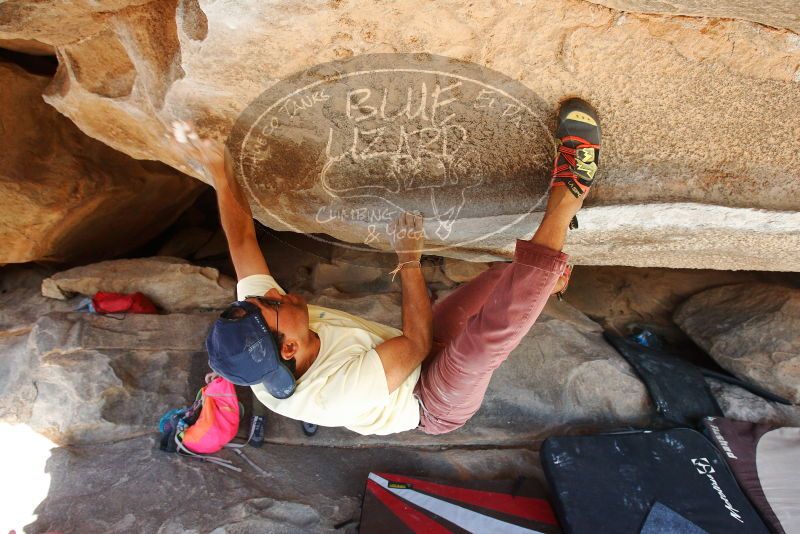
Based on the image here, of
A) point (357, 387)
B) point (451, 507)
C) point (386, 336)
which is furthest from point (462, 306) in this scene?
point (451, 507)

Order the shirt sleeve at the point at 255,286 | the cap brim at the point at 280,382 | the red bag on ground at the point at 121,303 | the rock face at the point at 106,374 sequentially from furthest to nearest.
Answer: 1. the red bag on ground at the point at 121,303
2. the rock face at the point at 106,374
3. the shirt sleeve at the point at 255,286
4. the cap brim at the point at 280,382

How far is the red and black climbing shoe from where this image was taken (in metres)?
1.44

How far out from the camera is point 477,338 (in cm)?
144

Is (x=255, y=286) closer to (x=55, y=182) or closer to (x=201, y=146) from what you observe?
(x=201, y=146)

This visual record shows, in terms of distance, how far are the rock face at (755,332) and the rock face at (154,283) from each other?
2663 mm

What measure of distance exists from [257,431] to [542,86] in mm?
1994

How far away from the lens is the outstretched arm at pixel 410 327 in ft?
4.91

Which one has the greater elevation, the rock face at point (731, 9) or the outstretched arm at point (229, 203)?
the rock face at point (731, 9)

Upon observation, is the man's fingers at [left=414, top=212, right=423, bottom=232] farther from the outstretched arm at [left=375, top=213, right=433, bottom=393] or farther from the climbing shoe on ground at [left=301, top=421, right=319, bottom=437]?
the climbing shoe on ground at [left=301, top=421, right=319, bottom=437]

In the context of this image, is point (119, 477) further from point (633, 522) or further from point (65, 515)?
point (633, 522)

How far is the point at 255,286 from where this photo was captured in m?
1.64

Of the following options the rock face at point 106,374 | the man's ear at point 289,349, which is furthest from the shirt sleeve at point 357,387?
the rock face at point 106,374

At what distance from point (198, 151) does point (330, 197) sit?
1.59ft

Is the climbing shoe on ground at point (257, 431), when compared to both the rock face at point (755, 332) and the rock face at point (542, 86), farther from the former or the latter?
the rock face at point (755, 332)
